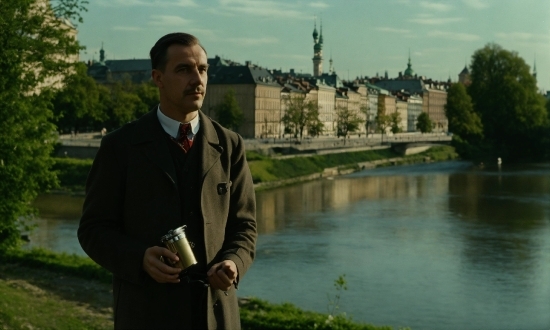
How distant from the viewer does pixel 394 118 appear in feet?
251

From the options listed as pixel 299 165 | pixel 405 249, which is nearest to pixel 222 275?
pixel 405 249

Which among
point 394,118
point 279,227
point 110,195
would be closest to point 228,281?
point 110,195

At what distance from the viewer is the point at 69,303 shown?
9.80 metres

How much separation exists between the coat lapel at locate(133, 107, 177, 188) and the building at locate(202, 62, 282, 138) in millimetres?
61495

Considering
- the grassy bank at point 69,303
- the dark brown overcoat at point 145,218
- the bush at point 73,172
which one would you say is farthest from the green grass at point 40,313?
the bush at point 73,172

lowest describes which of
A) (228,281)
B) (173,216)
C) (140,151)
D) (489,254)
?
(489,254)

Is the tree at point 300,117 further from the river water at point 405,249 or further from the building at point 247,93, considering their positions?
the river water at point 405,249

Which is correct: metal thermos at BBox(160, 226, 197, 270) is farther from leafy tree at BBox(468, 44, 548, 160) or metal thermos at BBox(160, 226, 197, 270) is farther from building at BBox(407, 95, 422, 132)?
building at BBox(407, 95, 422, 132)

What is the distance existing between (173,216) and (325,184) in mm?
33211

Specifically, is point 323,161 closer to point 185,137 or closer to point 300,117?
point 300,117

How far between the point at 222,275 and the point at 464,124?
5567 centimetres

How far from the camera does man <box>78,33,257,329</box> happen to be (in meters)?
2.19

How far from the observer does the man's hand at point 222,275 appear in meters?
2.14

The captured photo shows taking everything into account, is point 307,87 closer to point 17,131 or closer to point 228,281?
point 17,131
